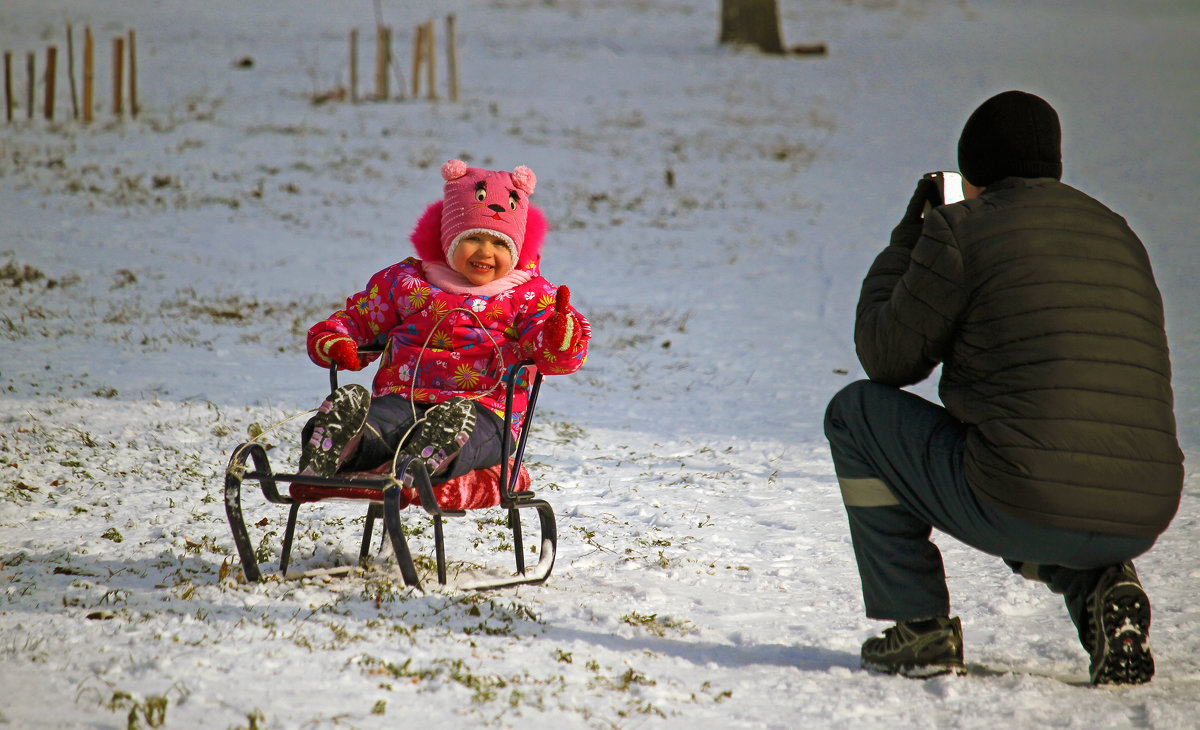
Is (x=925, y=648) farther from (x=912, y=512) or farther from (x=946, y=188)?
(x=946, y=188)

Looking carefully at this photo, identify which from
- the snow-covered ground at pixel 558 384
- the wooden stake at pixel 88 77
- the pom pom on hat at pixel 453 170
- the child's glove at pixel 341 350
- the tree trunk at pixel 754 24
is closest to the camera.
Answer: the snow-covered ground at pixel 558 384

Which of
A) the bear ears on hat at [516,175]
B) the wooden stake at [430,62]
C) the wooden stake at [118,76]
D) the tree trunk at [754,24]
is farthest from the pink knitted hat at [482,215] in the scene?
the tree trunk at [754,24]

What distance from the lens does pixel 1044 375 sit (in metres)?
2.68

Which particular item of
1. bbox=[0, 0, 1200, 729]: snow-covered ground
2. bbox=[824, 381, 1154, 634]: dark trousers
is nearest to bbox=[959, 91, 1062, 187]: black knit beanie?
bbox=[824, 381, 1154, 634]: dark trousers

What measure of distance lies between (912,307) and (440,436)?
1478 mm

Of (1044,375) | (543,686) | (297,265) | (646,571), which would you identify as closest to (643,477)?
(646,571)

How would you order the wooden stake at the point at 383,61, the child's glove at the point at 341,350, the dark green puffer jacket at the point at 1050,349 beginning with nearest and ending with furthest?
the dark green puffer jacket at the point at 1050,349 → the child's glove at the point at 341,350 → the wooden stake at the point at 383,61

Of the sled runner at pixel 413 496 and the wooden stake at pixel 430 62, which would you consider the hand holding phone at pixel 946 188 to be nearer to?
the sled runner at pixel 413 496

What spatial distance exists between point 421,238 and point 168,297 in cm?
557

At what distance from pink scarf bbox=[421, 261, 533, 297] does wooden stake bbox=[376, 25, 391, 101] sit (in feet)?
46.3

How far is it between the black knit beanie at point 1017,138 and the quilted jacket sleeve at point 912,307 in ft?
0.82

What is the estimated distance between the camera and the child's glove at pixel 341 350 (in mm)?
3512

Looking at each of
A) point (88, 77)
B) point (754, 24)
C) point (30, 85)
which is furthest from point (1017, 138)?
point (754, 24)

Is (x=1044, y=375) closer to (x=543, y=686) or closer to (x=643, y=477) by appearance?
(x=543, y=686)
